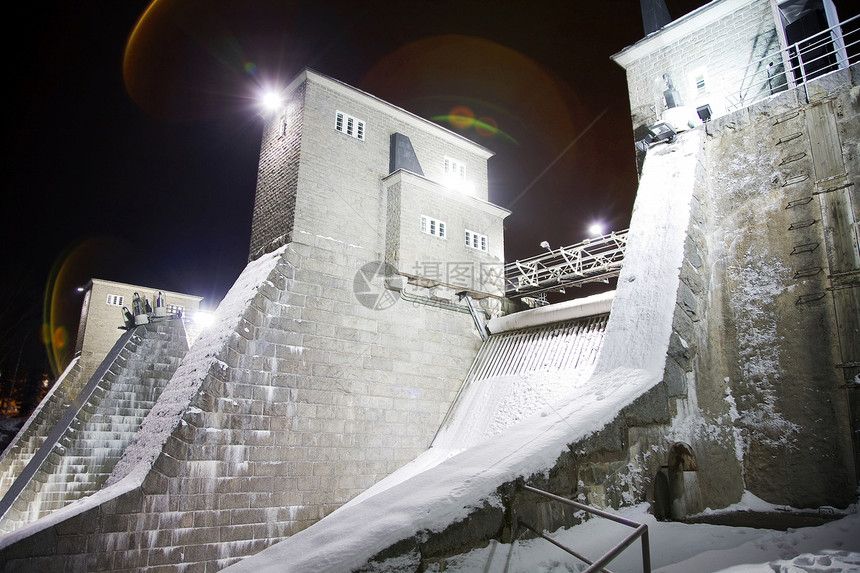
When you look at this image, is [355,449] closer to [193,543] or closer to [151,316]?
[193,543]

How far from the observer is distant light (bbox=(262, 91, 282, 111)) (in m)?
15.5

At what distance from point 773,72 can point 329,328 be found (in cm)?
1064

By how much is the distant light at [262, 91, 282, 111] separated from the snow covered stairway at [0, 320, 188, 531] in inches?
310

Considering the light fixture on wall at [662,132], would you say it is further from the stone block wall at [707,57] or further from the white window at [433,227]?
the white window at [433,227]

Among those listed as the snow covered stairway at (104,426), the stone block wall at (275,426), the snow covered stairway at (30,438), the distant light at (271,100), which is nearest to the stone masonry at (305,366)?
the stone block wall at (275,426)

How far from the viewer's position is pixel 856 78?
7.39 m

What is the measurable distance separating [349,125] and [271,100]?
268cm

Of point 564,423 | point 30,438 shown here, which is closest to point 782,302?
point 564,423

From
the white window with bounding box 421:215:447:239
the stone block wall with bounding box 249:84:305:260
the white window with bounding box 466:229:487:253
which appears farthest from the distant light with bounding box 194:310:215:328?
the white window with bounding box 466:229:487:253

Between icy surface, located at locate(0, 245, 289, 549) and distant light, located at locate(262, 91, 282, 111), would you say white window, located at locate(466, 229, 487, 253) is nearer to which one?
icy surface, located at locate(0, 245, 289, 549)

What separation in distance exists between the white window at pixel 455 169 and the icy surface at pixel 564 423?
864 centimetres

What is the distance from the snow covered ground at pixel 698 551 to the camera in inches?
154

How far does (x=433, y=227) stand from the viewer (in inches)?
611

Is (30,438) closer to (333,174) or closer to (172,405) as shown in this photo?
(172,405)
